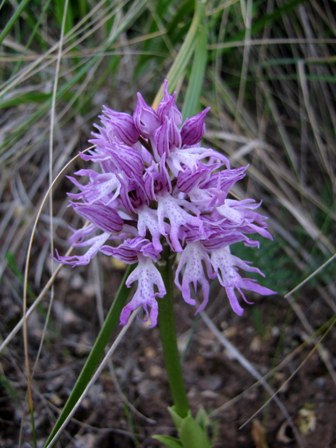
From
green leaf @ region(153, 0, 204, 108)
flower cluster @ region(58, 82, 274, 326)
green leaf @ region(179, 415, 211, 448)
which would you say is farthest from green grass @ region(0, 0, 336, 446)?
flower cluster @ region(58, 82, 274, 326)

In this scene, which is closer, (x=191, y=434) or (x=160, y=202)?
(x=160, y=202)

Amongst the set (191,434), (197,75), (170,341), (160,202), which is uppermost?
(197,75)

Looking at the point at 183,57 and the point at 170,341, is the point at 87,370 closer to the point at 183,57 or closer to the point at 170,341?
the point at 170,341

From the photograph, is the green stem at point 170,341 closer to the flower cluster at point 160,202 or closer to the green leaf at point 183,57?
the flower cluster at point 160,202

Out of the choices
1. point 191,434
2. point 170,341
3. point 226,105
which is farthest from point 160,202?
point 226,105

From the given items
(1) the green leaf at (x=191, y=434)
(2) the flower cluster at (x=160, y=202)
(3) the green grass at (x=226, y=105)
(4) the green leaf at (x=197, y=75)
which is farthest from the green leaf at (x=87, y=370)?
(3) the green grass at (x=226, y=105)

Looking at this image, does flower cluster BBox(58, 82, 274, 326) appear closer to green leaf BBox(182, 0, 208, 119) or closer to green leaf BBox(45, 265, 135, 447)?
green leaf BBox(45, 265, 135, 447)
